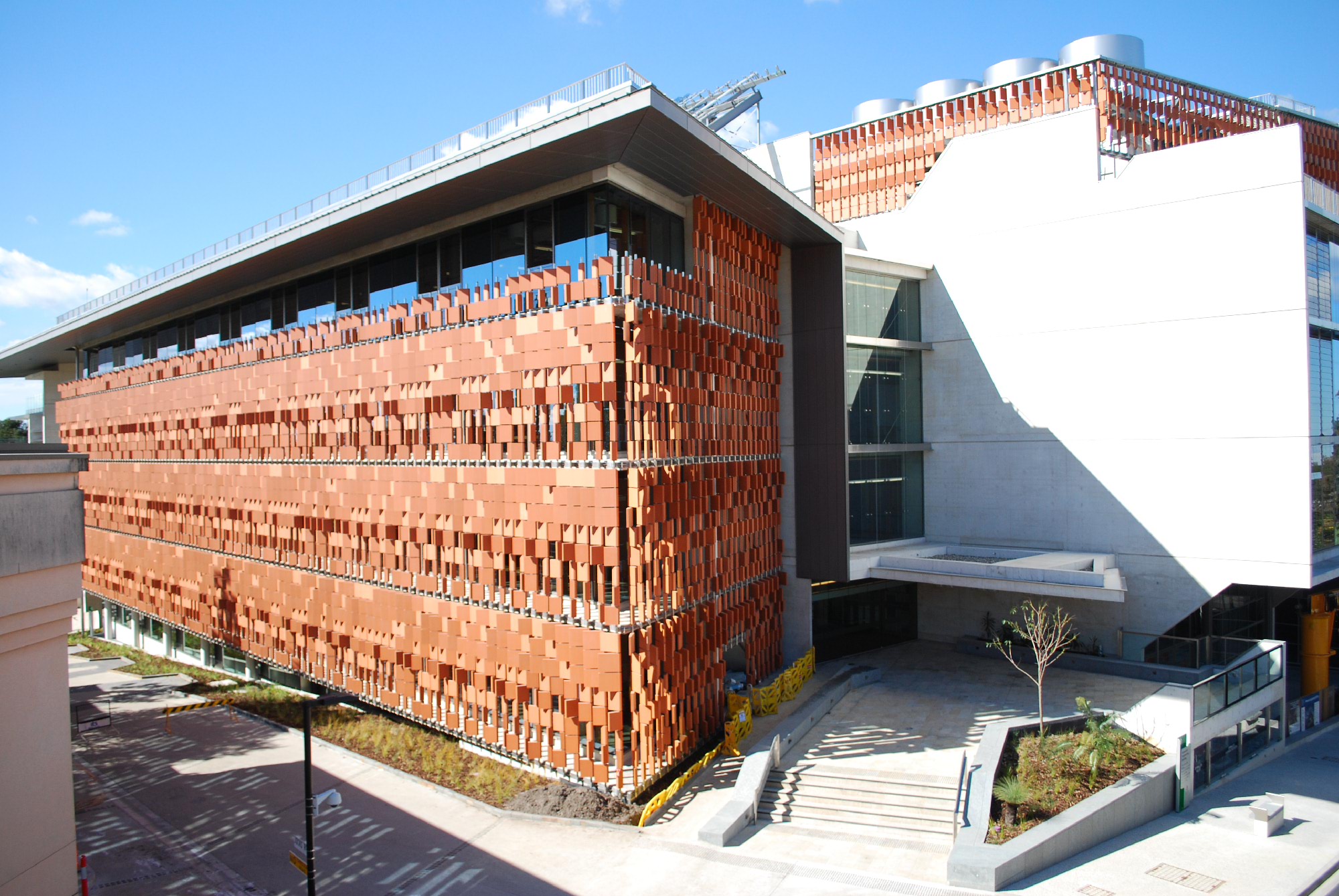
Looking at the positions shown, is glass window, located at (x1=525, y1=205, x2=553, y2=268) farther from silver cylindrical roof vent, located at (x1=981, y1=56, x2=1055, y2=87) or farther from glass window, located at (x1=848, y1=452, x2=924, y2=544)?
silver cylindrical roof vent, located at (x1=981, y1=56, x2=1055, y2=87)

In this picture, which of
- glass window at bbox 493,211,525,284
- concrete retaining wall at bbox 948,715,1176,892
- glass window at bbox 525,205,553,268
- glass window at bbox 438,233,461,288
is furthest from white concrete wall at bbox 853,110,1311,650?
glass window at bbox 438,233,461,288

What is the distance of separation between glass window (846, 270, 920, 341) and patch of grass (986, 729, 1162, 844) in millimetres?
12214

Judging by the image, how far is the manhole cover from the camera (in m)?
13.9

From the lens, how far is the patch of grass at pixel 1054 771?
1500cm

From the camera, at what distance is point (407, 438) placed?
20109 millimetres

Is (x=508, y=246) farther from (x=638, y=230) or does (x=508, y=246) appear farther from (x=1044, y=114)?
(x=1044, y=114)

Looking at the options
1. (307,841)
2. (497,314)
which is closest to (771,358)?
(497,314)

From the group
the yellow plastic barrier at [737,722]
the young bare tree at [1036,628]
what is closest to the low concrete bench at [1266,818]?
the young bare tree at [1036,628]

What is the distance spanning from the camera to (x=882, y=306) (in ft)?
83.8

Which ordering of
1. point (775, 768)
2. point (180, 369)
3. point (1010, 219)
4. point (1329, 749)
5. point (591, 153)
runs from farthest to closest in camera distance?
point (180, 369) → point (1010, 219) → point (1329, 749) → point (775, 768) → point (591, 153)

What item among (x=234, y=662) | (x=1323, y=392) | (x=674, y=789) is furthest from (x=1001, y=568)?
(x=234, y=662)

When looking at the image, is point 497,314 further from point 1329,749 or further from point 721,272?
point 1329,749

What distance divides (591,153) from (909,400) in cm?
1465

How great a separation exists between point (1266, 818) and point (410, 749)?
18545mm
